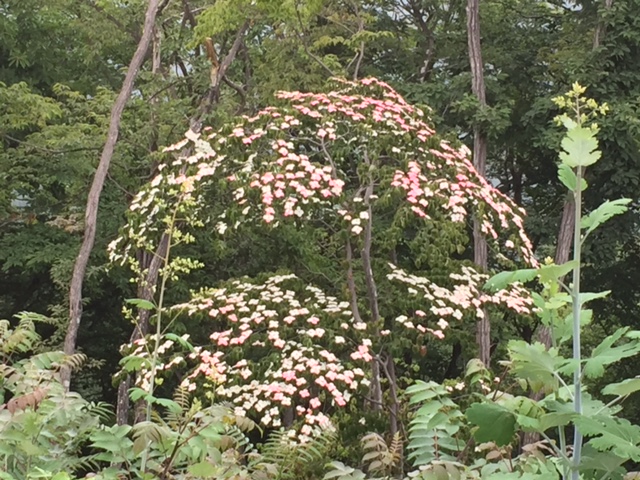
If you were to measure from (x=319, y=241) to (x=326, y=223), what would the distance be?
3.90ft

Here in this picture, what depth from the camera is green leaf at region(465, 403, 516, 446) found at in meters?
1.07

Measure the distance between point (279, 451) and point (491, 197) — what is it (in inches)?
106

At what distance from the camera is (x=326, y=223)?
4.50m

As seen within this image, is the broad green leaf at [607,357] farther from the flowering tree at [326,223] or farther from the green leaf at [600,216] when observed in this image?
the flowering tree at [326,223]

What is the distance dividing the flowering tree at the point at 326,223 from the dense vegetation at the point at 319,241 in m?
0.02

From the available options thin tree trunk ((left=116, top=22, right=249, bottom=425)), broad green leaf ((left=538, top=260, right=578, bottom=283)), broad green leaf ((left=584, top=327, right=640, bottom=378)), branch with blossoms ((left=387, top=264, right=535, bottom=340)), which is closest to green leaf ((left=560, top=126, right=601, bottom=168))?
broad green leaf ((left=538, top=260, right=578, bottom=283))

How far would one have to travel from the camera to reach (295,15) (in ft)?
18.8

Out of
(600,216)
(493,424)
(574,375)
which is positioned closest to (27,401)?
(493,424)

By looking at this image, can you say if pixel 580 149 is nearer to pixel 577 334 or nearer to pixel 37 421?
pixel 577 334

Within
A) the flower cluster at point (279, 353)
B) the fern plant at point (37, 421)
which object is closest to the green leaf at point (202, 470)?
the fern plant at point (37, 421)

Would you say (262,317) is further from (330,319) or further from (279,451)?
(279,451)

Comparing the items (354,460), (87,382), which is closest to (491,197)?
(354,460)

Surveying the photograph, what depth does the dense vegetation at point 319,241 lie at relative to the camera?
1.47 m

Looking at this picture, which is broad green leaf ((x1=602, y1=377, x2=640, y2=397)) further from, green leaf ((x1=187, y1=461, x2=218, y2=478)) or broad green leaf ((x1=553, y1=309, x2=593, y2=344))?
green leaf ((x1=187, y1=461, x2=218, y2=478))
